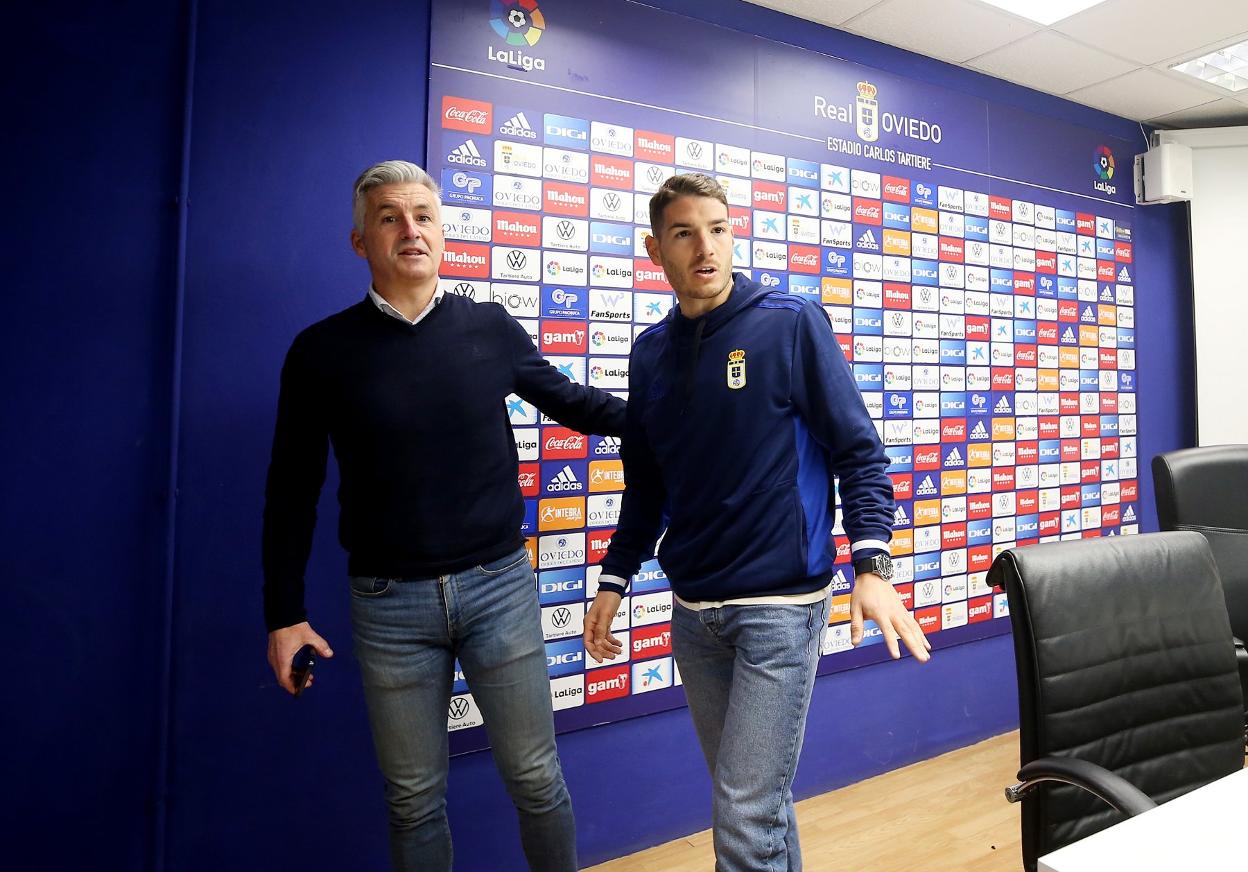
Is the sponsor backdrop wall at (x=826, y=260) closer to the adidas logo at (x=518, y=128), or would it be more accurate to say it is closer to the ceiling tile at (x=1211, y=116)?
the adidas logo at (x=518, y=128)

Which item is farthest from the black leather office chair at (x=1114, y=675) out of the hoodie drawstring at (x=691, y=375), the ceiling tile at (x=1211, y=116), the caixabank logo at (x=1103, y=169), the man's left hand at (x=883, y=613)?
the ceiling tile at (x=1211, y=116)

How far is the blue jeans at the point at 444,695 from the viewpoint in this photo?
4.52 ft

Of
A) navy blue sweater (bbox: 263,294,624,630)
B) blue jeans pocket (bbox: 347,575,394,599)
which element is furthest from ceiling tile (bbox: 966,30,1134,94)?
blue jeans pocket (bbox: 347,575,394,599)

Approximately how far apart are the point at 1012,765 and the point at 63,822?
2902mm

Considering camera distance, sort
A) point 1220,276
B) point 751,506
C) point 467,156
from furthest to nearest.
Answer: point 1220,276 < point 467,156 < point 751,506

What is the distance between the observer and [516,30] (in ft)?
6.50

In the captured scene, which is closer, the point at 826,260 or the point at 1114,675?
the point at 1114,675

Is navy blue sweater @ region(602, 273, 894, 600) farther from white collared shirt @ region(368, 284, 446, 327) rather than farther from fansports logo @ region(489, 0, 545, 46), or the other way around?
fansports logo @ region(489, 0, 545, 46)

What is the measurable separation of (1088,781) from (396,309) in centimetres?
144

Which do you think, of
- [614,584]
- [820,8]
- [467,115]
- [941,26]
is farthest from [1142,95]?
[614,584]

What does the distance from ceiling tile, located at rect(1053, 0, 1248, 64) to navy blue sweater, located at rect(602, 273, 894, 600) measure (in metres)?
2.16

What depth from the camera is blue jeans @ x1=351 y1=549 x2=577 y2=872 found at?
4.52ft

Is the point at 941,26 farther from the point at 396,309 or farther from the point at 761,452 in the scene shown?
the point at 396,309

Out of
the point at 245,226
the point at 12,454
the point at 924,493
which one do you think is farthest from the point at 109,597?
the point at 924,493
